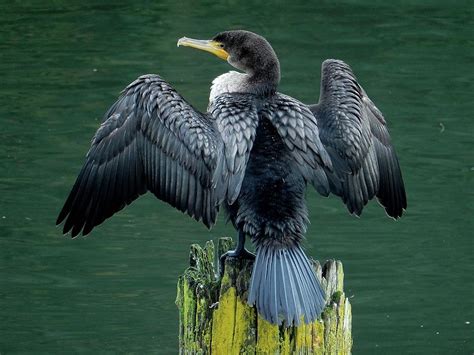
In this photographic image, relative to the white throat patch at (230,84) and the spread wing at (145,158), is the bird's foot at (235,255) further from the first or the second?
the white throat patch at (230,84)

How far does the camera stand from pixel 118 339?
7.48m

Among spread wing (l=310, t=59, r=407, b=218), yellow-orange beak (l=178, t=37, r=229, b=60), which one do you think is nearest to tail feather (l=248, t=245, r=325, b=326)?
spread wing (l=310, t=59, r=407, b=218)

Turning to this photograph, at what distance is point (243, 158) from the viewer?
201 inches

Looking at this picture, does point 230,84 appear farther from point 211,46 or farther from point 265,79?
point 211,46

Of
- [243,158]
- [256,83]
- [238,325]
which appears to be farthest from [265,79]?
[238,325]

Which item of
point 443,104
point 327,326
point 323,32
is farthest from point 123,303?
point 323,32

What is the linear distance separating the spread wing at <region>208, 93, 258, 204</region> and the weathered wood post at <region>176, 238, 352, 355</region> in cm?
39

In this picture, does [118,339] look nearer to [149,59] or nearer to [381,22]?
[149,59]

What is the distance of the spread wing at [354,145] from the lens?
5.44 m

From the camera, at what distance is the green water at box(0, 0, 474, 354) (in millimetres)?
7703

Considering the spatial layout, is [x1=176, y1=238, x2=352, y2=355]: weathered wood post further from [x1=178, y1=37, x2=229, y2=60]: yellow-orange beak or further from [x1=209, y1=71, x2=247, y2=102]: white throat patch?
[x1=178, y1=37, x2=229, y2=60]: yellow-orange beak

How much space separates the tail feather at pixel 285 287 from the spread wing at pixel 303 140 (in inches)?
14.2

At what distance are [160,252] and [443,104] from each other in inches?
138

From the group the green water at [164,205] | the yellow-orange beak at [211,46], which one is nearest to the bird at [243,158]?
the yellow-orange beak at [211,46]
